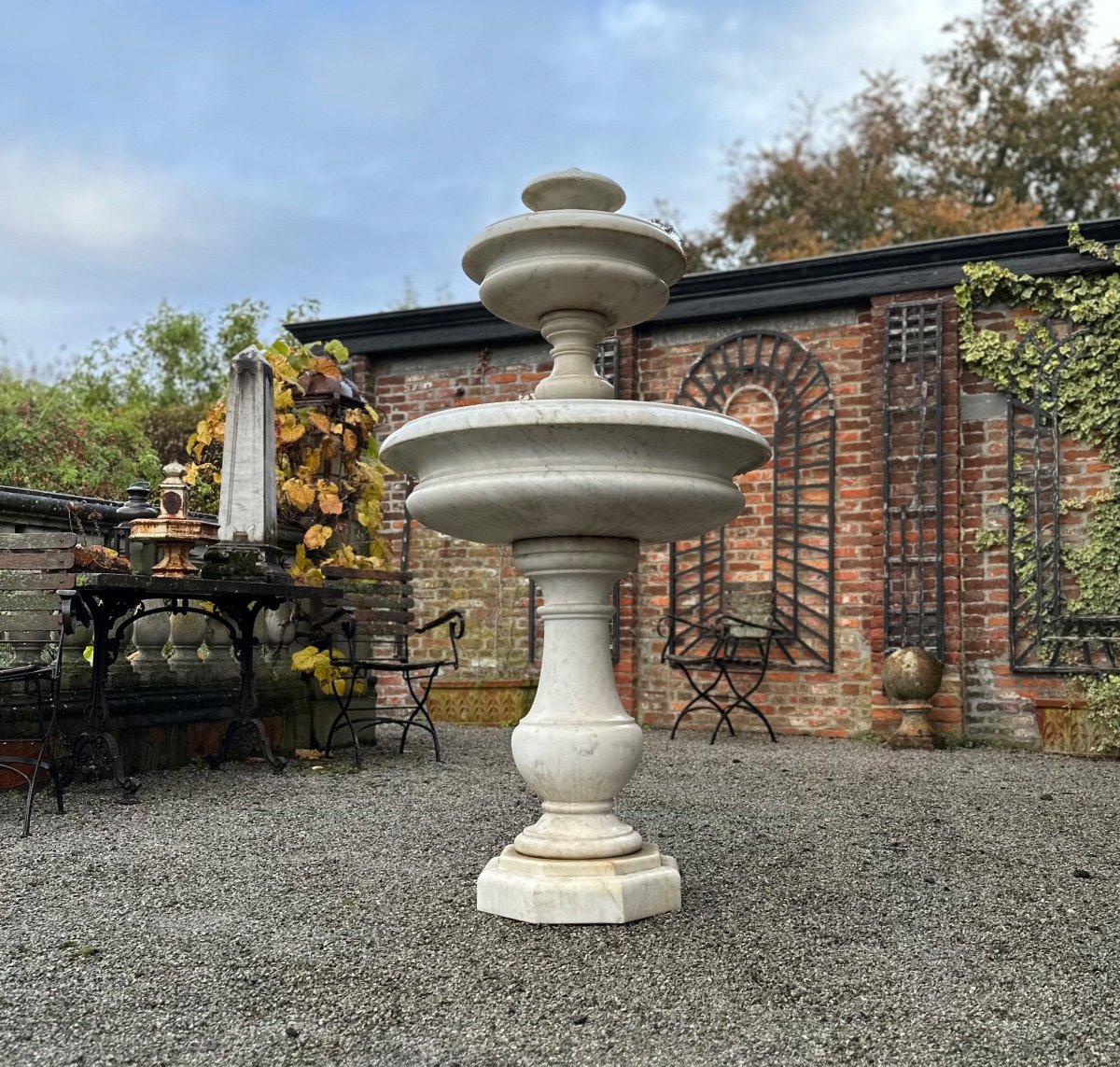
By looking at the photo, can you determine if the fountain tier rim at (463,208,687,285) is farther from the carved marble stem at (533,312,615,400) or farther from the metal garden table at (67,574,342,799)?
the metal garden table at (67,574,342,799)

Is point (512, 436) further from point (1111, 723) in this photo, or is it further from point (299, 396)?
point (1111, 723)

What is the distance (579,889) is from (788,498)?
536 centimetres

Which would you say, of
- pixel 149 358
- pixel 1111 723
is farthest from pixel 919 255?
pixel 149 358

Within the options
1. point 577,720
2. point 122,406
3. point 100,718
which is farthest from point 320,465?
point 122,406

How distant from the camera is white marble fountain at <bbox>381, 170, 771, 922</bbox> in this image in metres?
2.66

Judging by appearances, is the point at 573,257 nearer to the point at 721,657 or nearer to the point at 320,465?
the point at 320,465

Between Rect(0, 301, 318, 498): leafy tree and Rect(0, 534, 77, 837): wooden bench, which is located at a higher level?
Rect(0, 301, 318, 498): leafy tree

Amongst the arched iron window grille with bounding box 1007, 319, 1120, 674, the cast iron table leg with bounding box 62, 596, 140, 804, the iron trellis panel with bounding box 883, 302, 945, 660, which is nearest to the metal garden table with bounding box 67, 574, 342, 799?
the cast iron table leg with bounding box 62, 596, 140, 804

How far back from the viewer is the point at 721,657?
23.0ft

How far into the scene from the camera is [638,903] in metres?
2.75

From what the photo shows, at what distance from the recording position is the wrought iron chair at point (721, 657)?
7020 millimetres

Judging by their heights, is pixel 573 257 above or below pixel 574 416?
above

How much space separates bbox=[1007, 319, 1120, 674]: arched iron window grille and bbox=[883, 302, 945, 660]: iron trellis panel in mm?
437

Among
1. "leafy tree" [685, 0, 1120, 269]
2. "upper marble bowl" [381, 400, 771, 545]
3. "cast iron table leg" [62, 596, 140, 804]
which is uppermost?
"leafy tree" [685, 0, 1120, 269]
